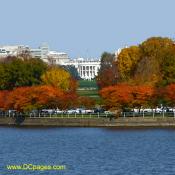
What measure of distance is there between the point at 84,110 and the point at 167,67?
13.3 metres

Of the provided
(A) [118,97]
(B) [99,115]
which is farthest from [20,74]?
(B) [99,115]

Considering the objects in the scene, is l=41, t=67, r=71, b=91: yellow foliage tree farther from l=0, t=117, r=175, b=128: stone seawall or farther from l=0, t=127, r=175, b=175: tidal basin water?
l=0, t=127, r=175, b=175: tidal basin water

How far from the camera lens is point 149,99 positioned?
91.3 meters

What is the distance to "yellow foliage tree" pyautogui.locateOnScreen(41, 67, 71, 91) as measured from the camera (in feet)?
353

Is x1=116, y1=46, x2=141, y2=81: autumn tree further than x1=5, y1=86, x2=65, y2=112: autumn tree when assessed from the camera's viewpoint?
Yes

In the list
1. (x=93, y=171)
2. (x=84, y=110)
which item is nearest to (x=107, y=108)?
(x=84, y=110)

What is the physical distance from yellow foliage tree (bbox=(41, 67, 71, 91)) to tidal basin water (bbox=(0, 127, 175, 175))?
20912mm

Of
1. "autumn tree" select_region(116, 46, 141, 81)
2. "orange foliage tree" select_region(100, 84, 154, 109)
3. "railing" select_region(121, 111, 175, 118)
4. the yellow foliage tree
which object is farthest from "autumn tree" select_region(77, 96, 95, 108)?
"autumn tree" select_region(116, 46, 141, 81)

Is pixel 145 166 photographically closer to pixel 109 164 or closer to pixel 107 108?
pixel 109 164

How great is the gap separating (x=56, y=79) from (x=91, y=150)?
4390 centimetres

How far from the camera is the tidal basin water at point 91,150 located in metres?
53.4

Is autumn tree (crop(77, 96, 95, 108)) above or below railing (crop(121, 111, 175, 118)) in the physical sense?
above

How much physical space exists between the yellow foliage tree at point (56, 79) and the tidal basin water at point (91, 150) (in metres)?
20.9

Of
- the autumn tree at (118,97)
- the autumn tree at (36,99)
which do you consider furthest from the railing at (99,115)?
the autumn tree at (118,97)
